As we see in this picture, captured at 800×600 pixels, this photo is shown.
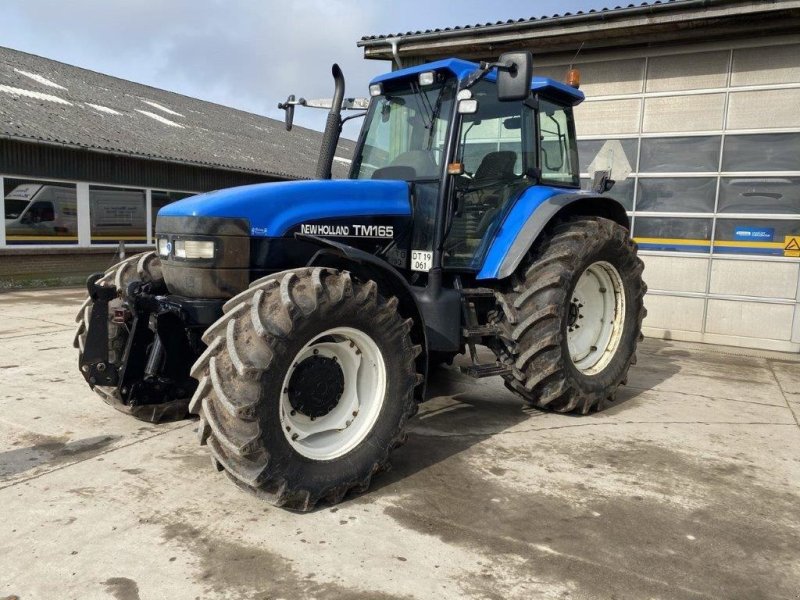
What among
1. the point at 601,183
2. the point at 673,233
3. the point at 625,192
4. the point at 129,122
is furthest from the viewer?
the point at 129,122

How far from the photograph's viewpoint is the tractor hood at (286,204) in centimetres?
321

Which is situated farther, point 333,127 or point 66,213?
point 66,213

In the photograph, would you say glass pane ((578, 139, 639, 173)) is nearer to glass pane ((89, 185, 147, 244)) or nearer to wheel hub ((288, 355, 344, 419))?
wheel hub ((288, 355, 344, 419))

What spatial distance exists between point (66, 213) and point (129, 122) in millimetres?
3755

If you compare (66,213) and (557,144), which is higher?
(557,144)

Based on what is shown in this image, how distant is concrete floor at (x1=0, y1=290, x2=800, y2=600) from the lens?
8.06 feet

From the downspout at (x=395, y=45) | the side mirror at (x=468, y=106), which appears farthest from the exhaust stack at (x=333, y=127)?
the downspout at (x=395, y=45)

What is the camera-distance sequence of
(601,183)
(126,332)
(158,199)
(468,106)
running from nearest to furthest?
(468,106) → (126,332) → (601,183) → (158,199)

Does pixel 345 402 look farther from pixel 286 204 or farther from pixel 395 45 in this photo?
pixel 395 45

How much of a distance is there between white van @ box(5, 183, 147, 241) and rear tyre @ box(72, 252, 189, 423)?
10292 millimetres

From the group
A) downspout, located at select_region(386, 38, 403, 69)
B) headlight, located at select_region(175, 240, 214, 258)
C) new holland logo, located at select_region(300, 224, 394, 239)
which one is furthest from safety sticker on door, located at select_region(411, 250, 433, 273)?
downspout, located at select_region(386, 38, 403, 69)

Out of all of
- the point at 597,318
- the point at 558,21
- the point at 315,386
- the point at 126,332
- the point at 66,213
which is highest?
the point at 558,21

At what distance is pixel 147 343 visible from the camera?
135 inches

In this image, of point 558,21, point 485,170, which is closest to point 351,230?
point 485,170
